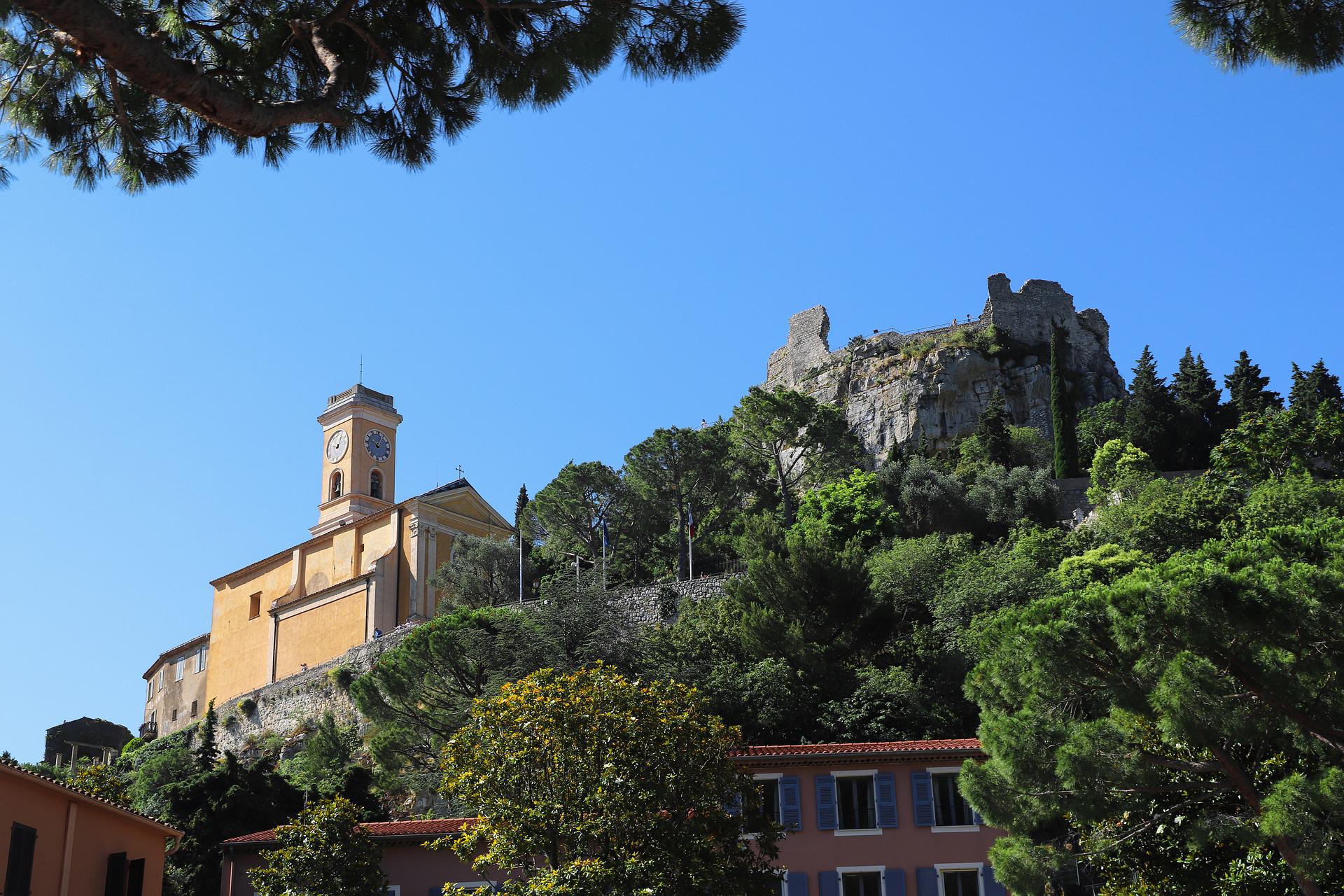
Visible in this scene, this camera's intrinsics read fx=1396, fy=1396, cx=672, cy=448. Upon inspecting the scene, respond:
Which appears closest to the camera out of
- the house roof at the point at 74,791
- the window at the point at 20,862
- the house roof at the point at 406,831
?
the window at the point at 20,862

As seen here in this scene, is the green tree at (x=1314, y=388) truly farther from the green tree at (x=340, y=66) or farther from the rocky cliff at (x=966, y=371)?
the green tree at (x=340, y=66)

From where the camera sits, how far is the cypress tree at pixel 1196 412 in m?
57.6

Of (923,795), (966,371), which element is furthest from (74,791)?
(966,371)

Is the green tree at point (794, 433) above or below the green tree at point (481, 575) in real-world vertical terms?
above

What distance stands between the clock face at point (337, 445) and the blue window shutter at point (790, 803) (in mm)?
43038

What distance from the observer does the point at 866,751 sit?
28344mm

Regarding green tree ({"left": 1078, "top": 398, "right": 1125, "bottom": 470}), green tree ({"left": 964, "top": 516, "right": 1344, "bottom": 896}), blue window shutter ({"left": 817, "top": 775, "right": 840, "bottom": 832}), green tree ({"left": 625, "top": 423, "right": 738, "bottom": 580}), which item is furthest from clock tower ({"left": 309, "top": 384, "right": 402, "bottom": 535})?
green tree ({"left": 964, "top": 516, "right": 1344, "bottom": 896})

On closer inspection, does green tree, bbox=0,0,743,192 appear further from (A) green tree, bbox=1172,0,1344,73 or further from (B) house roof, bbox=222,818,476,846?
(B) house roof, bbox=222,818,476,846

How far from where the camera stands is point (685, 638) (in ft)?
128

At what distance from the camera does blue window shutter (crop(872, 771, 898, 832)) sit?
2784 cm

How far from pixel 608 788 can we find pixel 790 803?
7.97 m

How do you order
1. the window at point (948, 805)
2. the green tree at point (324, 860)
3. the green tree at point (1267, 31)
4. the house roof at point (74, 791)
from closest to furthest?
the green tree at point (1267, 31) < the house roof at point (74, 791) < the green tree at point (324, 860) < the window at point (948, 805)

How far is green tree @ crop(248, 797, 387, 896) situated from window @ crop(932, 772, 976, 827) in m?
10.8

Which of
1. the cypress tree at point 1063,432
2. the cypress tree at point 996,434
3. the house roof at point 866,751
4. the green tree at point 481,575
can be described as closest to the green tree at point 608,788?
the house roof at point 866,751
